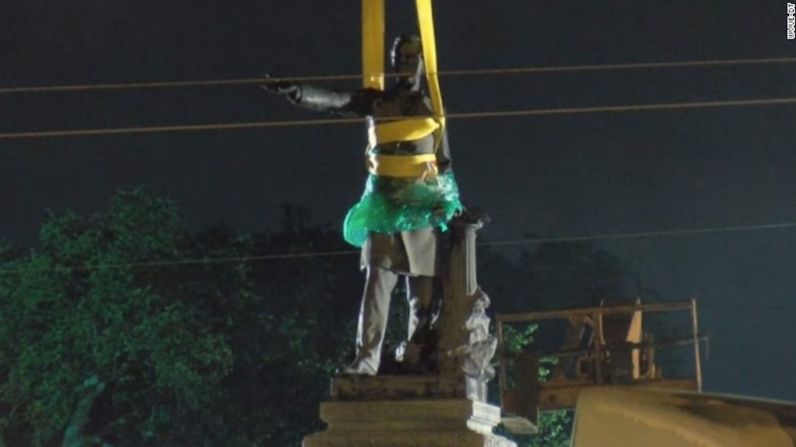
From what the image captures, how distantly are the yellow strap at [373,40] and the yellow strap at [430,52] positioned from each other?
0.24m

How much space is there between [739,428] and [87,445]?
826 inches

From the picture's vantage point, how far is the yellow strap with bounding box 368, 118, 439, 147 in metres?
8.86

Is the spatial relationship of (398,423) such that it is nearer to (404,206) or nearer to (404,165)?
(404,206)

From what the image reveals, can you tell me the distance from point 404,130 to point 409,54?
1.51 feet

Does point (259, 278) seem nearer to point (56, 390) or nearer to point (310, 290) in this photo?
point (310, 290)

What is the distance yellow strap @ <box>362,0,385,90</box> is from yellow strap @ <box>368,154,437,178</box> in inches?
17.3

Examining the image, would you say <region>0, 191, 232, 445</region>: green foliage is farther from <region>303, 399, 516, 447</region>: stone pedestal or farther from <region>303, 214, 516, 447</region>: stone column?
<region>303, 399, 516, 447</region>: stone pedestal

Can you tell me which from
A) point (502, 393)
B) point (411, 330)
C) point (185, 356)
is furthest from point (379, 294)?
point (185, 356)

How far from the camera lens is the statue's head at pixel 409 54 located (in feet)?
29.5

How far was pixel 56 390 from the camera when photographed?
23.4 meters

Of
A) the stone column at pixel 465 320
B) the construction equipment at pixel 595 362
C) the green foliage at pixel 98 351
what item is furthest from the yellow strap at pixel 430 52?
the green foliage at pixel 98 351

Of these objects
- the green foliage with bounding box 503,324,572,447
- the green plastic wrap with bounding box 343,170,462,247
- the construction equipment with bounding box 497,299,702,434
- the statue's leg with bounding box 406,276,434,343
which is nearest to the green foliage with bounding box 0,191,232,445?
the green foliage with bounding box 503,324,572,447

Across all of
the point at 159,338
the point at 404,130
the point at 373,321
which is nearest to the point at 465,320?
the point at 373,321

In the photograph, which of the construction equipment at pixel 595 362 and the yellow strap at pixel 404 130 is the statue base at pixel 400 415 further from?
the construction equipment at pixel 595 362
